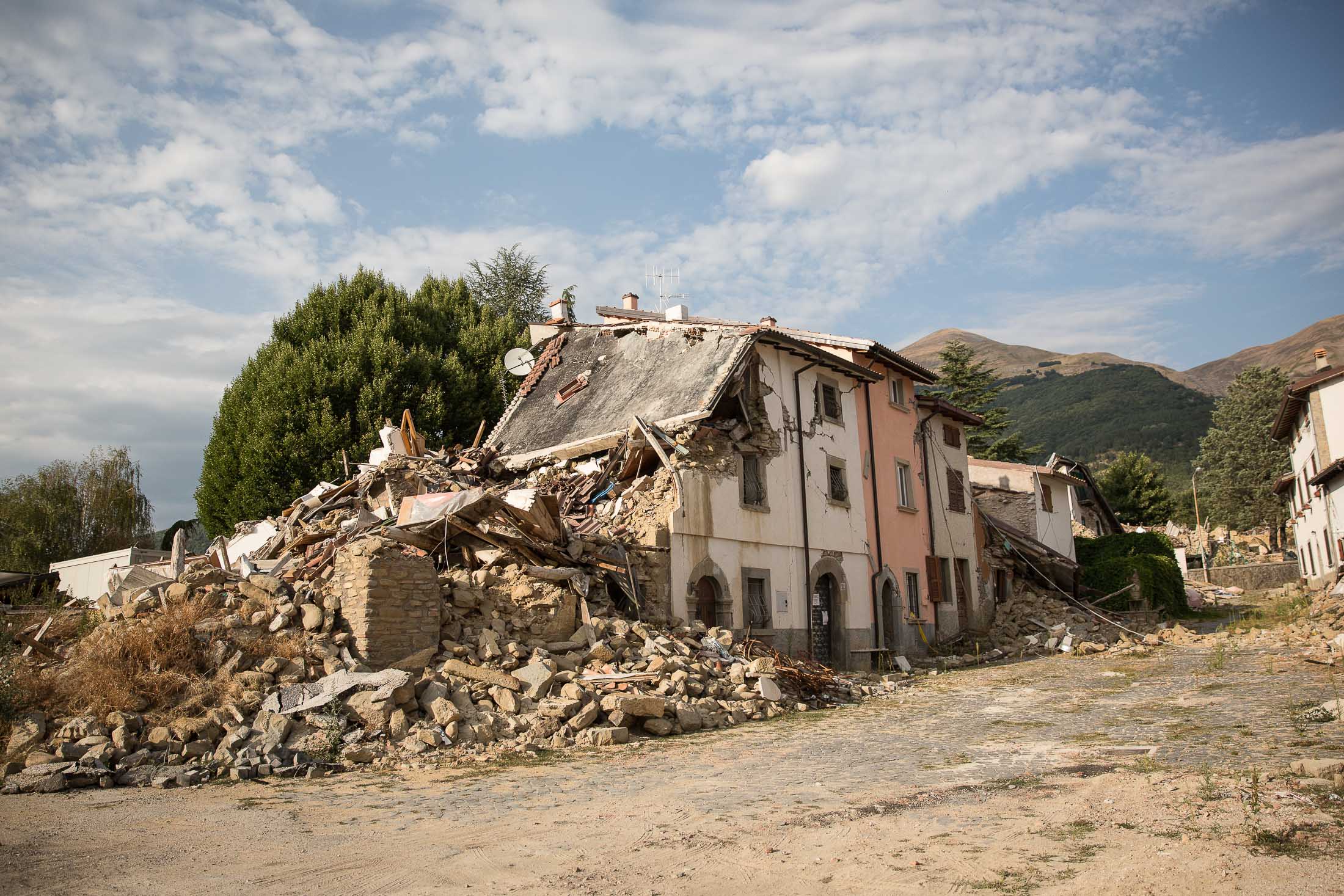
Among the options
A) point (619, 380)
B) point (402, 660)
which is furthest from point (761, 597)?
point (402, 660)

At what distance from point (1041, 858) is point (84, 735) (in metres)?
9.79

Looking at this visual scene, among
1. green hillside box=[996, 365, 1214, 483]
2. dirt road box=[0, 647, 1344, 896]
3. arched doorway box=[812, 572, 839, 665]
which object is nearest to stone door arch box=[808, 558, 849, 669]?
arched doorway box=[812, 572, 839, 665]

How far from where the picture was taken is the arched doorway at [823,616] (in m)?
21.8

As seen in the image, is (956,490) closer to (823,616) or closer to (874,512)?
(874,512)

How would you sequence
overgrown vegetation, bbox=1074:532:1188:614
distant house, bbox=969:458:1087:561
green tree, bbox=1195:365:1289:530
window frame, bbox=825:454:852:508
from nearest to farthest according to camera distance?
1. window frame, bbox=825:454:852:508
2. overgrown vegetation, bbox=1074:532:1188:614
3. distant house, bbox=969:458:1087:561
4. green tree, bbox=1195:365:1289:530

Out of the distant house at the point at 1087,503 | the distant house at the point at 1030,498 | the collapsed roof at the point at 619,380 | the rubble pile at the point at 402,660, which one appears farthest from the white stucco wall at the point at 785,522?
the distant house at the point at 1087,503

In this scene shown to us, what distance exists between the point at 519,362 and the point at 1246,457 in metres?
48.6

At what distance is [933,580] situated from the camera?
26.4 metres

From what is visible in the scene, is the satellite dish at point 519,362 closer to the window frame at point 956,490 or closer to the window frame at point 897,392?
the window frame at point 897,392

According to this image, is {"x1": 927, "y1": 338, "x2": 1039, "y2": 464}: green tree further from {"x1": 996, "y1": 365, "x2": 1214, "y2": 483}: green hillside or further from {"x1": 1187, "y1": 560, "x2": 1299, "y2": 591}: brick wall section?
{"x1": 996, "y1": 365, "x2": 1214, "y2": 483}: green hillside

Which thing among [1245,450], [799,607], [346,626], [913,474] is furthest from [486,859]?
[1245,450]

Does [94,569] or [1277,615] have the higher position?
[94,569]

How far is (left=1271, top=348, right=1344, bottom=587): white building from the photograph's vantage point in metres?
29.8

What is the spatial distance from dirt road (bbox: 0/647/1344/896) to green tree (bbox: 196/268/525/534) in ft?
58.6
